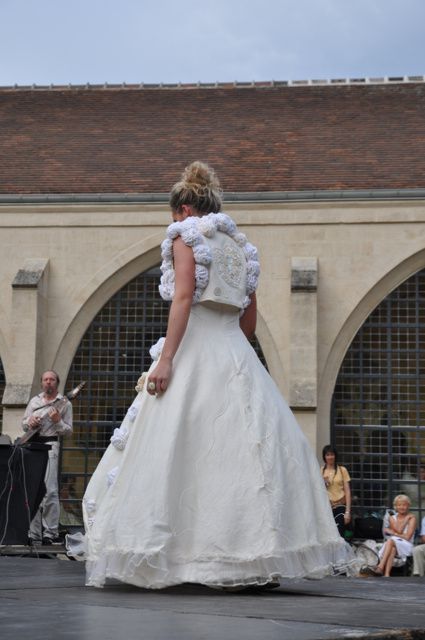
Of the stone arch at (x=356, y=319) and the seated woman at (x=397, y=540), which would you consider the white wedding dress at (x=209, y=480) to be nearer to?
the seated woman at (x=397, y=540)

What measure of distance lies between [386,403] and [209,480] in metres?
13.7

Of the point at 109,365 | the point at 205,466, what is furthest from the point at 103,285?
the point at 205,466

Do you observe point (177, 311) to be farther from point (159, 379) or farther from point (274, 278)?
point (274, 278)

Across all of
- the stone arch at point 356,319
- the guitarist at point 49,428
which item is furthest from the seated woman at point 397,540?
the stone arch at point 356,319

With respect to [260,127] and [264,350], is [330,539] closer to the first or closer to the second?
[264,350]

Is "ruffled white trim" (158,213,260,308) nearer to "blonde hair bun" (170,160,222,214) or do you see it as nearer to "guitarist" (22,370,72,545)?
"blonde hair bun" (170,160,222,214)

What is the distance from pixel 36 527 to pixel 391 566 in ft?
12.9

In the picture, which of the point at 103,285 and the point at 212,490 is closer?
the point at 212,490

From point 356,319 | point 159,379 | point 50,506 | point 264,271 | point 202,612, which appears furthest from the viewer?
point 264,271

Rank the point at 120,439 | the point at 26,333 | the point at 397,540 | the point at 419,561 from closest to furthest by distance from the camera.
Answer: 1. the point at 120,439
2. the point at 419,561
3. the point at 397,540
4. the point at 26,333

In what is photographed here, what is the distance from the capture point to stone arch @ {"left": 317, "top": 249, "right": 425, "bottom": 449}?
18000 millimetres

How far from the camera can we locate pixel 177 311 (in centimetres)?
515

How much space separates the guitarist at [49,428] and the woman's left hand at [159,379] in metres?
5.81

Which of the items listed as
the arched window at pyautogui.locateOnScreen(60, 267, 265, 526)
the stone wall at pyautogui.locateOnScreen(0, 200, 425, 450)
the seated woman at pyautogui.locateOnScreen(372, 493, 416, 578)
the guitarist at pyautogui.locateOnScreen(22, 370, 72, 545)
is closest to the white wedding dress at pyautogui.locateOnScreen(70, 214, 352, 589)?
the guitarist at pyautogui.locateOnScreen(22, 370, 72, 545)
